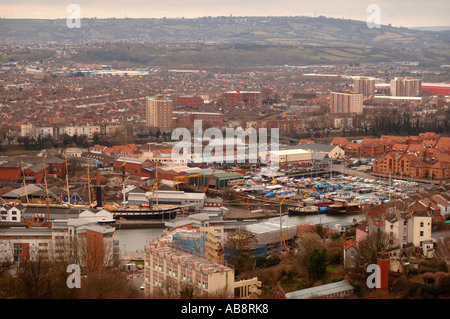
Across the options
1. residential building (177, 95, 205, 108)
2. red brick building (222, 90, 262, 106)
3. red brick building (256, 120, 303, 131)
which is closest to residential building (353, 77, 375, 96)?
red brick building (222, 90, 262, 106)

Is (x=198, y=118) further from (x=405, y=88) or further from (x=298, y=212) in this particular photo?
(x=405, y=88)

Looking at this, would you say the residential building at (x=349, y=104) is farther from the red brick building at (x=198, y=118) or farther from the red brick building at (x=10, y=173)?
the red brick building at (x=10, y=173)

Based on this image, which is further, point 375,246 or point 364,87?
point 364,87

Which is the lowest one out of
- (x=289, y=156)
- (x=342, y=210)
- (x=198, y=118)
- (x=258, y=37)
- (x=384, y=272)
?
(x=342, y=210)

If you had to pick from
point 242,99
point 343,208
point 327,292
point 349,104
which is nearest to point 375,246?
point 327,292

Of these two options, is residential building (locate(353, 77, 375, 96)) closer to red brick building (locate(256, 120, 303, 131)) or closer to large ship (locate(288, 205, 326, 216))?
red brick building (locate(256, 120, 303, 131))

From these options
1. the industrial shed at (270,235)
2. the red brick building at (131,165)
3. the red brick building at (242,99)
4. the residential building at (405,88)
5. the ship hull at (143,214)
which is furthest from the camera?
the residential building at (405,88)

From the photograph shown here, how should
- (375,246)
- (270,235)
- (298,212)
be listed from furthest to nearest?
(298,212) < (270,235) < (375,246)

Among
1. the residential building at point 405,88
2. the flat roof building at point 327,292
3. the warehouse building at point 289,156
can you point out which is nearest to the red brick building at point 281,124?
the warehouse building at point 289,156

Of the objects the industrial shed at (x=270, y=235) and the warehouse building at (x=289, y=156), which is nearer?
the industrial shed at (x=270, y=235)
